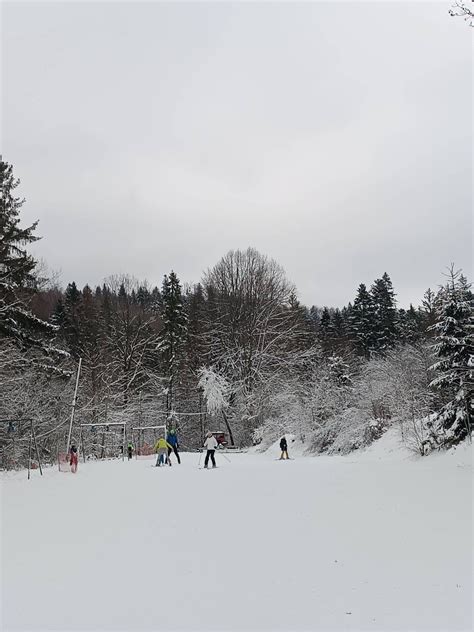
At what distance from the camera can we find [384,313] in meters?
69.1

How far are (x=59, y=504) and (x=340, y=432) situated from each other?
19003 millimetres

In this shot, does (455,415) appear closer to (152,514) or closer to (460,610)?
(152,514)

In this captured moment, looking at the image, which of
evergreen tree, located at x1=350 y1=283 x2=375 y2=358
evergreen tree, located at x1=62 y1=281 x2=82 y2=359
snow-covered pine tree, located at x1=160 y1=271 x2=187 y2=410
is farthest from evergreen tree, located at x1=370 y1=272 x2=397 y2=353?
evergreen tree, located at x1=62 y1=281 x2=82 y2=359

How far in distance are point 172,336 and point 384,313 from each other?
34.3 meters

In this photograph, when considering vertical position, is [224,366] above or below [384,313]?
below

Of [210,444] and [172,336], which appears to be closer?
[210,444]

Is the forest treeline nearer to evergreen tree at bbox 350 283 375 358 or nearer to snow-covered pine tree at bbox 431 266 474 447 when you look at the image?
snow-covered pine tree at bbox 431 266 474 447

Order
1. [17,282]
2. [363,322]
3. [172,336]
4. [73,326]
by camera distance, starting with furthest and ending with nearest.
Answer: [363,322]
[73,326]
[172,336]
[17,282]

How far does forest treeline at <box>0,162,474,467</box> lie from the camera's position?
19.8 metres

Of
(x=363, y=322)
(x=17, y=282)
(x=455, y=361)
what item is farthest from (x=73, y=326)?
(x=455, y=361)

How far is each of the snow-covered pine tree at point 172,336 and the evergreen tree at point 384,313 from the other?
2637 centimetres

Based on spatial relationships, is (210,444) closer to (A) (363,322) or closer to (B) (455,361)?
(B) (455,361)

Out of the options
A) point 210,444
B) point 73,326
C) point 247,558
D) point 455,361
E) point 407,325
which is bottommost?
point 247,558

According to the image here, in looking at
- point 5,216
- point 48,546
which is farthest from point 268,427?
point 48,546
